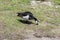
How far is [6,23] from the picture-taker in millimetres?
13516

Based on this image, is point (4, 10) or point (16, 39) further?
point (4, 10)

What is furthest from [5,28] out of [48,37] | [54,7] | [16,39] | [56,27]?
[54,7]

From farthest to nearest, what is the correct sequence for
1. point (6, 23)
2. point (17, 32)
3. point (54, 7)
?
point (54, 7) → point (6, 23) → point (17, 32)

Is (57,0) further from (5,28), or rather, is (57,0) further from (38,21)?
(5,28)

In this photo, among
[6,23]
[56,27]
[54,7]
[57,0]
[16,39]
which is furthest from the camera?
[57,0]

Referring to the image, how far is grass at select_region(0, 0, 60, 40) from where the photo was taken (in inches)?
520

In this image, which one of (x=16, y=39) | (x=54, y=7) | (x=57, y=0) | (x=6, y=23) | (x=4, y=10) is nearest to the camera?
(x=16, y=39)

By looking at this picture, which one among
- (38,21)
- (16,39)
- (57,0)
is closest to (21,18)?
(38,21)

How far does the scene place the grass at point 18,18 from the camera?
13.2 m

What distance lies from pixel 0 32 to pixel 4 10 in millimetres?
4094

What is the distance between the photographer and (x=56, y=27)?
1441 cm

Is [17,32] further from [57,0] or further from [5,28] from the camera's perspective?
[57,0]

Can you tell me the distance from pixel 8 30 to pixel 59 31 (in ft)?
9.18

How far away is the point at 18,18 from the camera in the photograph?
14773mm
